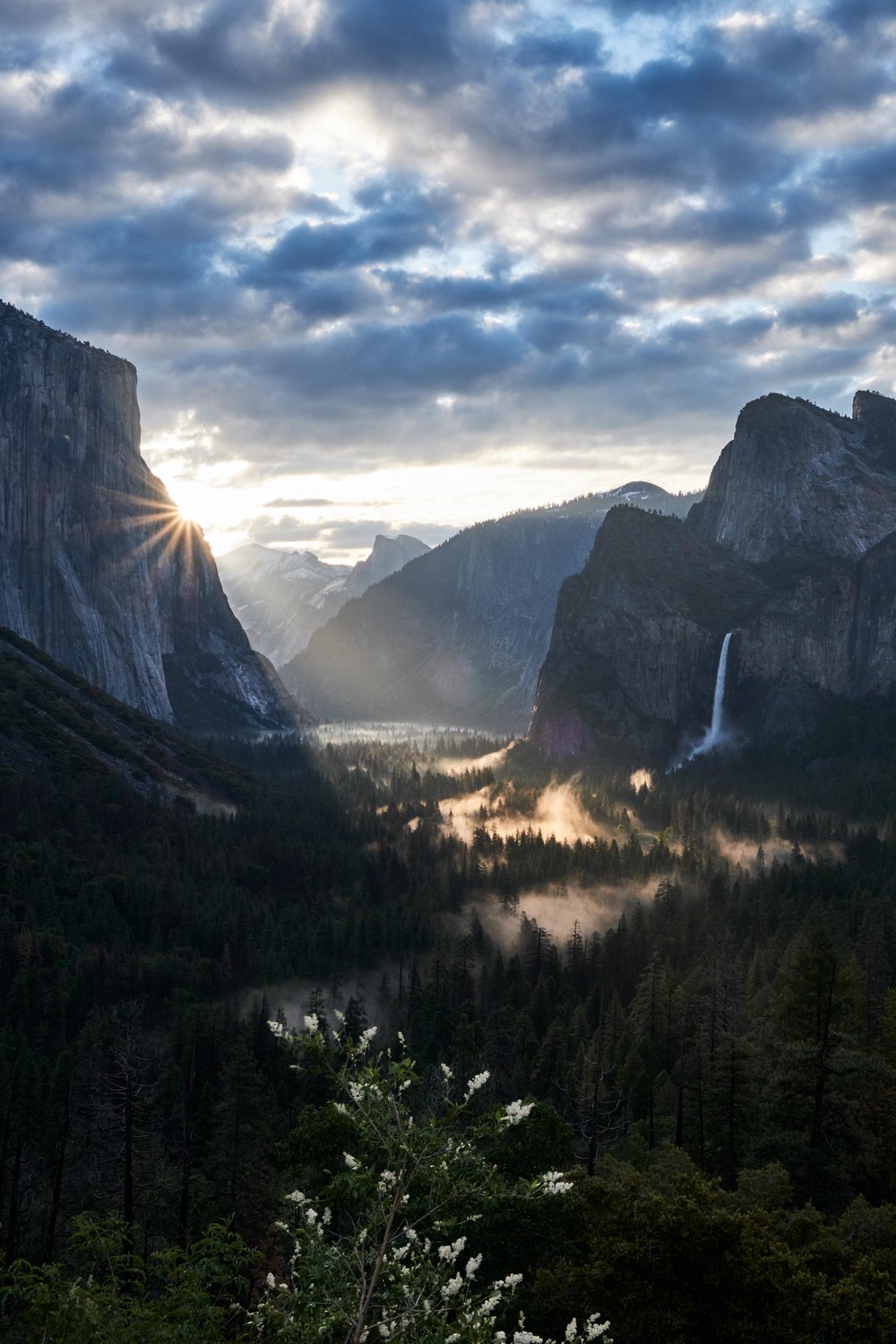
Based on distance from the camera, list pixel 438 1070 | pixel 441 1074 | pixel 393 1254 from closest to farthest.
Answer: pixel 393 1254 → pixel 441 1074 → pixel 438 1070

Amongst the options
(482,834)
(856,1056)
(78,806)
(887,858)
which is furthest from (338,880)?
(856,1056)

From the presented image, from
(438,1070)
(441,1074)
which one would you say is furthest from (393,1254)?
(438,1070)

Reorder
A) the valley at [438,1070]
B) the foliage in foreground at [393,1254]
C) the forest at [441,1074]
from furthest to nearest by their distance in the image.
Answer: the valley at [438,1070] < the forest at [441,1074] < the foliage in foreground at [393,1254]

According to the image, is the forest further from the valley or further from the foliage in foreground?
the valley

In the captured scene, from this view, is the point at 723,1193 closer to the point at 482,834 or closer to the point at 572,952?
the point at 572,952

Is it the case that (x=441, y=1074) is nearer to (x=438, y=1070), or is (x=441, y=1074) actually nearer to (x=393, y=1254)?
(x=438, y=1070)

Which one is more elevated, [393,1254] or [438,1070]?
[393,1254]

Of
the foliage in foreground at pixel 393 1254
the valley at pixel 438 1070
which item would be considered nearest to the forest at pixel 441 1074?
the foliage in foreground at pixel 393 1254

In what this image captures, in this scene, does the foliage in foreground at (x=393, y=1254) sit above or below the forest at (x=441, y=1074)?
above

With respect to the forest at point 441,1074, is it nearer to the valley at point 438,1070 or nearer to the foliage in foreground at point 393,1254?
the foliage in foreground at point 393,1254
